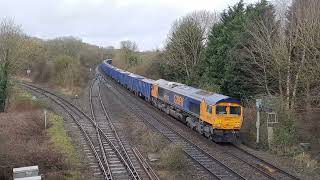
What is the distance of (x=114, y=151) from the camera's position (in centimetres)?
2358

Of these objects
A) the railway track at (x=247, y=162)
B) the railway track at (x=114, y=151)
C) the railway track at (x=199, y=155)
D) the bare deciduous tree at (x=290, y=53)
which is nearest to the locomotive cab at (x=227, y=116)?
the railway track at (x=247, y=162)

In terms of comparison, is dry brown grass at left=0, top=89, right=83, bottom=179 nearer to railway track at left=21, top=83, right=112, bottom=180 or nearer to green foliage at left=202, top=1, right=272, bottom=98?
railway track at left=21, top=83, right=112, bottom=180

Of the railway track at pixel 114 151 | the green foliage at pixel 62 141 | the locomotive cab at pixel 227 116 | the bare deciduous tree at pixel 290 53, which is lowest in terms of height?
the railway track at pixel 114 151

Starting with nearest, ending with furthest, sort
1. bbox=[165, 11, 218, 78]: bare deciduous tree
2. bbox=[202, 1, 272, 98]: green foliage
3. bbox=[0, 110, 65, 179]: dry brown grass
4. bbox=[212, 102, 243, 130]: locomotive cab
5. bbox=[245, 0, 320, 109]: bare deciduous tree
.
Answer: bbox=[0, 110, 65, 179]: dry brown grass < bbox=[245, 0, 320, 109]: bare deciduous tree < bbox=[212, 102, 243, 130]: locomotive cab < bbox=[202, 1, 272, 98]: green foliage < bbox=[165, 11, 218, 78]: bare deciduous tree

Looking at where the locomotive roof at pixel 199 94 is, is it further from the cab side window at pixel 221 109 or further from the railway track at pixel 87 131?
the railway track at pixel 87 131

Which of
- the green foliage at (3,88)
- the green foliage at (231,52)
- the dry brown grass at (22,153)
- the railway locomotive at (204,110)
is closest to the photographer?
the dry brown grass at (22,153)

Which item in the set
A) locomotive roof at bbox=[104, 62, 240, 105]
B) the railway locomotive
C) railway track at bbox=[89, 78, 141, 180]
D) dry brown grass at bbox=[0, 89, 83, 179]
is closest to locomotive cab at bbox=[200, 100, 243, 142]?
the railway locomotive

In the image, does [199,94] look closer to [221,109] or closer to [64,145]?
[221,109]

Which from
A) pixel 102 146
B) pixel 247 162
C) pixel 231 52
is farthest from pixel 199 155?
pixel 231 52

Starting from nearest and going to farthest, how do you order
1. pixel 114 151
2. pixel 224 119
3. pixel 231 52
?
pixel 114 151 → pixel 224 119 → pixel 231 52

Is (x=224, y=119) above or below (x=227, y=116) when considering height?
below

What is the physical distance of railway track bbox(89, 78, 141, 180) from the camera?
1944cm

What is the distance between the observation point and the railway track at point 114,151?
19438 mm

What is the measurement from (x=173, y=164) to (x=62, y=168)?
5180 millimetres
